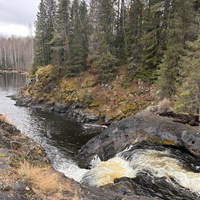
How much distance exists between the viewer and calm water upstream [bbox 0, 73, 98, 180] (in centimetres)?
1162

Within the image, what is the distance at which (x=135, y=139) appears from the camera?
37.3ft

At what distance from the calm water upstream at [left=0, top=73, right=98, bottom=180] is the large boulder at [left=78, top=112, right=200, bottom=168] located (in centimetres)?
120

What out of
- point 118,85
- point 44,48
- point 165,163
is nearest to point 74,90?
point 118,85

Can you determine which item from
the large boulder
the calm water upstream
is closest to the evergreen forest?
the large boulder

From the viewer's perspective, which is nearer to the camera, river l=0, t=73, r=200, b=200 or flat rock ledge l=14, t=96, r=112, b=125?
river l=0, t=73, r=200, b=200

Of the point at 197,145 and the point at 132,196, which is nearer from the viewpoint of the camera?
the point at 132,196

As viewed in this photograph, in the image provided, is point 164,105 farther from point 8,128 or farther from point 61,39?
point 61,39

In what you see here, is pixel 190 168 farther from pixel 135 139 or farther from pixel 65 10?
pixel 65 10

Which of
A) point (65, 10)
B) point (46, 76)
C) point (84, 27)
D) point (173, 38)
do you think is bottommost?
point (46, 76)

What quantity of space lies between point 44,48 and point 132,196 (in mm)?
35895

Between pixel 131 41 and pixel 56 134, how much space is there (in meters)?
18.4

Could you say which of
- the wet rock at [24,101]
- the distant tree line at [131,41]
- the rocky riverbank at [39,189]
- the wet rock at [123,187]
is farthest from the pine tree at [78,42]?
the rocky riverbank at [39,189]

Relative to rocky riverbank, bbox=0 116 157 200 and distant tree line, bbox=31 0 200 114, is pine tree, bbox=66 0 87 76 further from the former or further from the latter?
rocky riverbank, bbox=0 116 157 200

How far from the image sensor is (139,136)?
37.4ft
